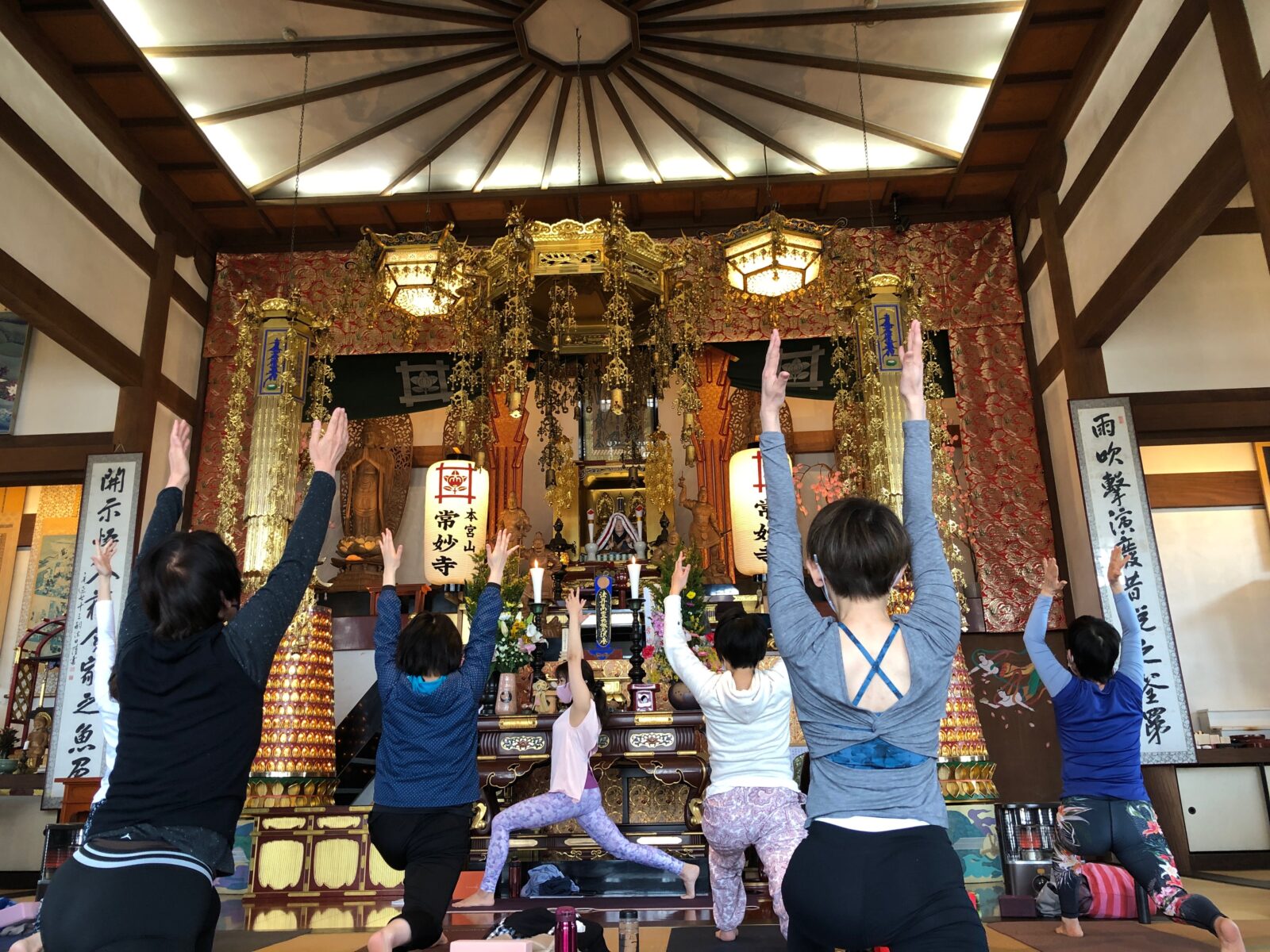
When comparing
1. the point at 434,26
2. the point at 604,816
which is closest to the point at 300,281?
the point at 434,26

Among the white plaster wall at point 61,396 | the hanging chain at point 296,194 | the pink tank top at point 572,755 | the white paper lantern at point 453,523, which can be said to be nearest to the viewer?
the pink tank top at point 572,755

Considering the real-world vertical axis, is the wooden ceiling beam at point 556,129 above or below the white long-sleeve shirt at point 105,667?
above

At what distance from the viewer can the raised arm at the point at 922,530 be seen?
1.24 m

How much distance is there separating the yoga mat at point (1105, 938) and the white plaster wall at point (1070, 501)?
2.17 metres

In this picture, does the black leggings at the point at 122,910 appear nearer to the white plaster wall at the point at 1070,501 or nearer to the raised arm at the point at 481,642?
the raised arm at the point at 481,642

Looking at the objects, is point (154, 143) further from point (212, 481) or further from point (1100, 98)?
point (1100, 98)

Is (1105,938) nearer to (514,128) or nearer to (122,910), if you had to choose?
(122,910)

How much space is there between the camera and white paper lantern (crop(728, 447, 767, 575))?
21.3 feet

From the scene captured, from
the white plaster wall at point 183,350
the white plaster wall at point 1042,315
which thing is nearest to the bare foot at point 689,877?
the white plaster wall at point 1042,315

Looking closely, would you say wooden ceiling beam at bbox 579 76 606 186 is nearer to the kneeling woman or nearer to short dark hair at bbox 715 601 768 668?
the kneeling woman

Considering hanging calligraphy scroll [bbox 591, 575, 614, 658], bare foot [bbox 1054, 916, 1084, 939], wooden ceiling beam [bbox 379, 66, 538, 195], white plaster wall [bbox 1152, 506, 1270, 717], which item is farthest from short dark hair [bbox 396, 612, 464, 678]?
white plaster wall [bbox 1152, 506, 1270, 717]

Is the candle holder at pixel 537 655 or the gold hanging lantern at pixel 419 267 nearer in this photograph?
the candle holder at pixel 537 655

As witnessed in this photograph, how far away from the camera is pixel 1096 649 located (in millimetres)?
2619

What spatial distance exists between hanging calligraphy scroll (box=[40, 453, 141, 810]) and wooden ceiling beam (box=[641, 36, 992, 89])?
13.0 ft
